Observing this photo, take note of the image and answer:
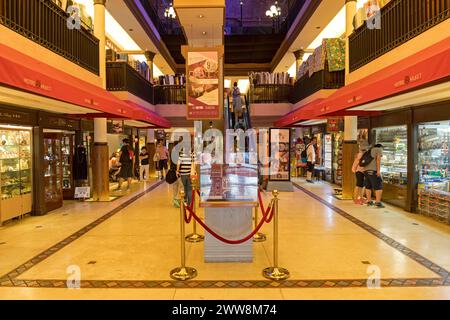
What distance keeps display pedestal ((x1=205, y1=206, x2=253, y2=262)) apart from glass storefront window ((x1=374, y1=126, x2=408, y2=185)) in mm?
5253

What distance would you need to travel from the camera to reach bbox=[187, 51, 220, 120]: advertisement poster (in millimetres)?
6133

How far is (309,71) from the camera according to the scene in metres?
12.6

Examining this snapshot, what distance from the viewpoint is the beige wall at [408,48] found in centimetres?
559

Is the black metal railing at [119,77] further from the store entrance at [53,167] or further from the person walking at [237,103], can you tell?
the person walking at [237,103]

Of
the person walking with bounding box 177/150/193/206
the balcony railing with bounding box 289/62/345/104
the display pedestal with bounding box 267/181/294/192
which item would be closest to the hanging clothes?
the person walking with bounding box 177/150/193/206

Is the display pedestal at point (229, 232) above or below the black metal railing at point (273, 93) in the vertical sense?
below

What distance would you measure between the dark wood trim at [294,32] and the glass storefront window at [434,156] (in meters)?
5.28

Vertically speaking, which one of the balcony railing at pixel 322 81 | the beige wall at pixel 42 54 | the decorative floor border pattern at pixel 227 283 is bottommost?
the decorative floor border pattern at pixel 227 283

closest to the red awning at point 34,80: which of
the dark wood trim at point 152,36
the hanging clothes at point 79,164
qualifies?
the hanging clothes at point 79,164

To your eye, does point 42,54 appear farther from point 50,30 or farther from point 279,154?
point 279,154

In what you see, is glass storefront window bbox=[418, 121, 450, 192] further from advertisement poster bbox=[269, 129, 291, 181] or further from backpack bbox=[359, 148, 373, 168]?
advertisement poster bbox=[269, 129, 291, 181]

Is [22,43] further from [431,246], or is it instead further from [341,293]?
[431,246]
